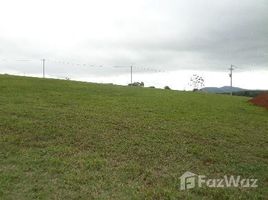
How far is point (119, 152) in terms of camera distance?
9.38 m

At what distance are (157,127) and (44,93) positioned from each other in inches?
387

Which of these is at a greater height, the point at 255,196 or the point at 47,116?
the point at 47,116

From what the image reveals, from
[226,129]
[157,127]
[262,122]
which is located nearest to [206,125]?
[226,129]

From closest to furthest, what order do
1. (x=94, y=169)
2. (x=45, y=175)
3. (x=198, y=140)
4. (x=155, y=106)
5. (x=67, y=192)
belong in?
(x=67, y=192) → (x=45, y=175) → (x=94, y=169) → (x=198, y=140) → (x=155, y=106)

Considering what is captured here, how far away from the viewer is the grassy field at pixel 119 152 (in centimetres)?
704

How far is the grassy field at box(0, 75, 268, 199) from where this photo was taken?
7.04m

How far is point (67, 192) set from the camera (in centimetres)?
676

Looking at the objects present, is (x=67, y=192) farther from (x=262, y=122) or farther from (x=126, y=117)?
(x=262, y=122)

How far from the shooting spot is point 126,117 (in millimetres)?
14445

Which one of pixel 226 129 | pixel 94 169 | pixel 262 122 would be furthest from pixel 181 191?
pixel 262 122

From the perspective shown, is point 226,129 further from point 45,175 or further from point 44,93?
point 44,93

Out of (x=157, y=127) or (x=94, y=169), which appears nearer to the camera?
(x=94, y=169)

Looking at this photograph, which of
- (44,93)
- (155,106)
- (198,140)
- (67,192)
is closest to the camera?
(67,192)

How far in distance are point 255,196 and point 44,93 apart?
50.9ft
